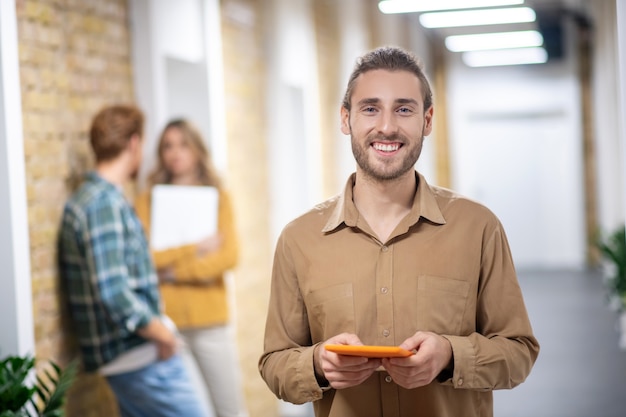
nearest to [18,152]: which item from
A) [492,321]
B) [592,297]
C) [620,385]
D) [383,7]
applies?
[492,321]

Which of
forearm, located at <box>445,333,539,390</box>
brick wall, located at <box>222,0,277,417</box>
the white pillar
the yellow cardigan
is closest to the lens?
forearm, located at <box>445,333,539,390</box>

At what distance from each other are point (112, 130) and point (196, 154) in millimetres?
760

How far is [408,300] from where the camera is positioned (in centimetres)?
187

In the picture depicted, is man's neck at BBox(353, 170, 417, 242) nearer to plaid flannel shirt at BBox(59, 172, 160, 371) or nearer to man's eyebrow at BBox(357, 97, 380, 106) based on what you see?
man's eyebrow at BBox(357, 97, 380, 106)

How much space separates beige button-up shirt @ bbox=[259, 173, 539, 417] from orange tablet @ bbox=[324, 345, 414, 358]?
6.5 inches

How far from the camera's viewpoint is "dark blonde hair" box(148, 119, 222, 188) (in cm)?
428

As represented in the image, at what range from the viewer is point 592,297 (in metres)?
9.25

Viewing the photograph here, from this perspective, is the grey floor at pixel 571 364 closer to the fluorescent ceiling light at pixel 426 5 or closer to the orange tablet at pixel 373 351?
the fluorescent ceiling light at pixel 426 5

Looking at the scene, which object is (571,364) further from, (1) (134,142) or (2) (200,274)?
(1) (134,142)

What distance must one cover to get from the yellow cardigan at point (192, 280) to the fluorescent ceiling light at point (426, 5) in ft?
5.20

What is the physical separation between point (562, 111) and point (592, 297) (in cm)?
379

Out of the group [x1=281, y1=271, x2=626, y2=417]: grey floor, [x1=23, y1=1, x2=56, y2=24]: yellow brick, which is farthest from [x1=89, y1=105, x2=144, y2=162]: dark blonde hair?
[x1=281, y1=271, x2=626, y2=417]: grey floor

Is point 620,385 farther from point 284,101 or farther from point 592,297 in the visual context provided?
point 592,297

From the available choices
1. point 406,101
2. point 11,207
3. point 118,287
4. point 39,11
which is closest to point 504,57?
point 39,11
